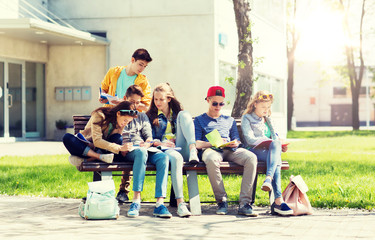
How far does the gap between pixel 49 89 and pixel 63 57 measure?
4.18ft

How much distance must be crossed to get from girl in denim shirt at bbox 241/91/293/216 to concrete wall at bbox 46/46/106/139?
50.2ft

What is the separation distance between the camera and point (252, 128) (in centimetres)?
731

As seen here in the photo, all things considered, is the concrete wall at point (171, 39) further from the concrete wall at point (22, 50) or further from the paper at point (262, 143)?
the paper at point (262, 143)

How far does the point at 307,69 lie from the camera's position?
82938 millimetres

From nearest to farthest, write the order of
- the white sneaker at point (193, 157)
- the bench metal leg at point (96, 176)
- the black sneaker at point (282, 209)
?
the black sneaker at point (282, 209) < the white sneaker at point (193, 157) < the bench metal leg at point (96, 176)

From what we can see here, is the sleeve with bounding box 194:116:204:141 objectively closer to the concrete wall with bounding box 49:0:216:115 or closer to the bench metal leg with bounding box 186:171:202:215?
the bench metal leg with bounding box 186:171:202:215

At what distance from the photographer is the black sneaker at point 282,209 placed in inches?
257

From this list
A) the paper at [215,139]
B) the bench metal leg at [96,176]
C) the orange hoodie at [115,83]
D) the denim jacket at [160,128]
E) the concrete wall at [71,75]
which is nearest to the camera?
the paper at [215,139]

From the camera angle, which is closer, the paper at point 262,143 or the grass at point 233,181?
the paper at point 262,143

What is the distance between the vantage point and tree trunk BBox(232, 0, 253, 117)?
11969mm

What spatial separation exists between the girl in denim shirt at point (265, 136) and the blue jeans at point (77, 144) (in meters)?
1.51

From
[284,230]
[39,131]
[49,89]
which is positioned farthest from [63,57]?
[284,230]

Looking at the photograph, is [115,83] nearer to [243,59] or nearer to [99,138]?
[99,138]

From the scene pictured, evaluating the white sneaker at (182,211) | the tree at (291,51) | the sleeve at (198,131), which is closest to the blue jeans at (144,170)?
the white sneaker at (182,211)
